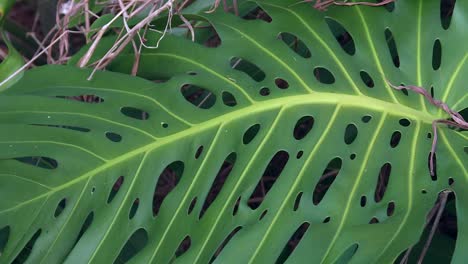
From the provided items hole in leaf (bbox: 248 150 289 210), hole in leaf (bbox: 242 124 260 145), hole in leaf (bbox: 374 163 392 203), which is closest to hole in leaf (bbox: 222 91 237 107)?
hole in leaf (bbox: 242 124 260 145)

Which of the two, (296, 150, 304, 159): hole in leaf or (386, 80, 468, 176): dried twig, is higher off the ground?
(386, 80, 468, 176): dried twig

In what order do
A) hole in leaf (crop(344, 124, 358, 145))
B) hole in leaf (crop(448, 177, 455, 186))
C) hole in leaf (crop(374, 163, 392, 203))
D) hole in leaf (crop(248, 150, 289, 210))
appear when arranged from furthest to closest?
hole in leaf (crop(248, 150, 289, 210))
hole in leaf (crop(374, 163, 392, 203))
hole in leaf (crop(344, 124, 358, 145))
hole in leaf (crop(448, 177, 455, 186))

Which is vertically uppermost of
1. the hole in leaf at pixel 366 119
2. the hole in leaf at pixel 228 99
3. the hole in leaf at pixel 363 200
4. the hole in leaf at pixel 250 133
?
the hole in leaf at pixel 366 119

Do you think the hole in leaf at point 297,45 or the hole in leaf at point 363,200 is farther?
the hole in leaf at point 297,45

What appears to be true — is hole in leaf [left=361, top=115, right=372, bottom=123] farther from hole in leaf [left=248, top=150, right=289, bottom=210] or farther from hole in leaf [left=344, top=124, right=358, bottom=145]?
hole in leaf [left=248, top=150, right=289, bottom=210]

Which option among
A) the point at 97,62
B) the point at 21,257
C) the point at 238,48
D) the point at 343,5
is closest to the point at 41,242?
the point at 21,257

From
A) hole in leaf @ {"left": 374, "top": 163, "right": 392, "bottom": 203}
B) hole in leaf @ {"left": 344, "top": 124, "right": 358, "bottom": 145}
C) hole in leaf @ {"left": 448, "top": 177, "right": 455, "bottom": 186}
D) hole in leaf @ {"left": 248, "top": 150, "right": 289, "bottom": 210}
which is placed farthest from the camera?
hole in leaf @ {"left": 248, "top": 150, "right": 289, "bottom": 210}

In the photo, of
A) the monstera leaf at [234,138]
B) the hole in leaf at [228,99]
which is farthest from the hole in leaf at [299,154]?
the hole in leaf at [228,99]

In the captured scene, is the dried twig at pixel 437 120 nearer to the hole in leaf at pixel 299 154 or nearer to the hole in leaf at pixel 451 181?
the hole in leaf at pixel 451 181

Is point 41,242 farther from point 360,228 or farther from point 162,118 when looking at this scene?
point 360,228
